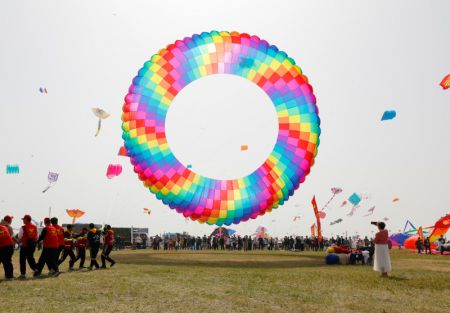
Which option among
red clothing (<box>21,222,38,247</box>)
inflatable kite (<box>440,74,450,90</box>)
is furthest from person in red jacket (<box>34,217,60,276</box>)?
inflatable kite (<box>440,74,450,90</box>)

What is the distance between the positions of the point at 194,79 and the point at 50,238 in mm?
11836

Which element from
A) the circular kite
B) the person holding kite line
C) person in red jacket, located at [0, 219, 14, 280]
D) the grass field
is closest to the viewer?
the grass field

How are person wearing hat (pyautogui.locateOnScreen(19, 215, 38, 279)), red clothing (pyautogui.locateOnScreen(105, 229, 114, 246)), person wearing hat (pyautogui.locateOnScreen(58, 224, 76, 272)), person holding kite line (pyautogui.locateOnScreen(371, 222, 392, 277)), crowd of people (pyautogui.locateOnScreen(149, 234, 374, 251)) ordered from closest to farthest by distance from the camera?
person wearing hat (pyautogui.locateOnScreen(19, 215, 38, 279))
person holding kite line (pyautogui.locateOnScreen(371, 222, 392, 277))
person wearing hat (pyautogui.locateOnScreen(58, 224, 76, 272))
red clothing (pyautogui.locateOnScreen(105, 229, 114, 246))
crowd of people (pyautogui.locateOnScreen(149, 234, 374, 251))

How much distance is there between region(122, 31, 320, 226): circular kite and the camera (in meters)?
23.5

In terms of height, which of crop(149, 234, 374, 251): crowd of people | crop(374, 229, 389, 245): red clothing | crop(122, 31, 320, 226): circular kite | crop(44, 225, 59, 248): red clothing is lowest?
crop(149, 234, 374, 251): crowd of people


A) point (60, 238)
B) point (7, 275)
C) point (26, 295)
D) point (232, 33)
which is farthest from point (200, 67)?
point (26, 295)

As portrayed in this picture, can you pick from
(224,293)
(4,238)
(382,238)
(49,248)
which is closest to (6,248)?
(4,238)

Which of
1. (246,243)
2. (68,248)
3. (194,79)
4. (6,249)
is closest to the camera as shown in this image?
(6,249)

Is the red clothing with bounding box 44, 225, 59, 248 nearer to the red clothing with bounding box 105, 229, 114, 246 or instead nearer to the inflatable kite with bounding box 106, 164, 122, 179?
the red clothing with bounding box 105, 229, 114, 246

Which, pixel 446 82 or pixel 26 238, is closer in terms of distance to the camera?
pixel 26 238

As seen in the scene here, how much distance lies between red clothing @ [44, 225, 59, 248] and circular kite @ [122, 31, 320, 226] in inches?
358

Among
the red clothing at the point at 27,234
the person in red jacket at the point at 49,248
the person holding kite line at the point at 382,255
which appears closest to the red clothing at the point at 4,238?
the red clothing at the point at 27,234

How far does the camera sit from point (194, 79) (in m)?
23.8

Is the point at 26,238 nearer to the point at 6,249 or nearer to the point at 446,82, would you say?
the point at 6,249
